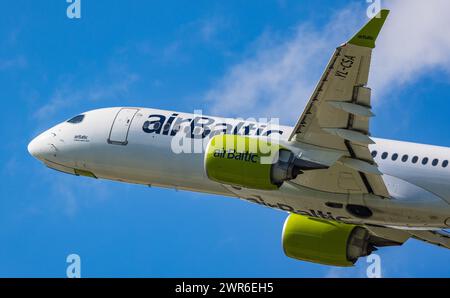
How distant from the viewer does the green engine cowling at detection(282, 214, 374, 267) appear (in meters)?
37.7

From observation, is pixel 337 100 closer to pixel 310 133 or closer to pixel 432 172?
pixel 310 133

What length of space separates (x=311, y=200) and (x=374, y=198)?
2.03m

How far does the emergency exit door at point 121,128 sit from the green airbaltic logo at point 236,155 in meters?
5.31

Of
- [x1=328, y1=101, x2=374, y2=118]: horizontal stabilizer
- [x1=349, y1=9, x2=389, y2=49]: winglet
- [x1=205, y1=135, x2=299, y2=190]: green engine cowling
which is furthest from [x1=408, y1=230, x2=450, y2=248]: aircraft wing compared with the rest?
[x1=349, y1=9, x2=389, y2=49]: winglet

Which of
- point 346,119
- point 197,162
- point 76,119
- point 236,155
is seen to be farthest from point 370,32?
point 76,119

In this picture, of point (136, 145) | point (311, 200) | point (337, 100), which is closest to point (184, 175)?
point (136, 145)

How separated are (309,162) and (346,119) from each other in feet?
6.78

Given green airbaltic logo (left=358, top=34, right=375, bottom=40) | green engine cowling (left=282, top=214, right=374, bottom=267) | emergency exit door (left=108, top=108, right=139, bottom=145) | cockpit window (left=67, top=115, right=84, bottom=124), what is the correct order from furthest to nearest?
cockpit window (left=67, top=115, right=84, bottom=124) → green engine cowling (left=282, top=214, right=374, bottom=267) → emergency exit door (left=108, top=108, right=139, bottom=145) → green airbaltic logo (left=358, top=34, right=375, bottom=40)

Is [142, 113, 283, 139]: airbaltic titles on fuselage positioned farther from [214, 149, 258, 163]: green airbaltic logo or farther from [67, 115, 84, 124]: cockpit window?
[67, 115, 84, 124]: cockpit window

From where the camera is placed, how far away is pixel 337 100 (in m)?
29.5

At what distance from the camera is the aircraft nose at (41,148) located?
37.7 meters

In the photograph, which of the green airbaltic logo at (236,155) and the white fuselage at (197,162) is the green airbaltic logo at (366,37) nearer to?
the white fuselage at (197,162)

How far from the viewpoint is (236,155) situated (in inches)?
1251

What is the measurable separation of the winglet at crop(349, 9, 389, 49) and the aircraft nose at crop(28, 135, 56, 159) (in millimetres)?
14192
